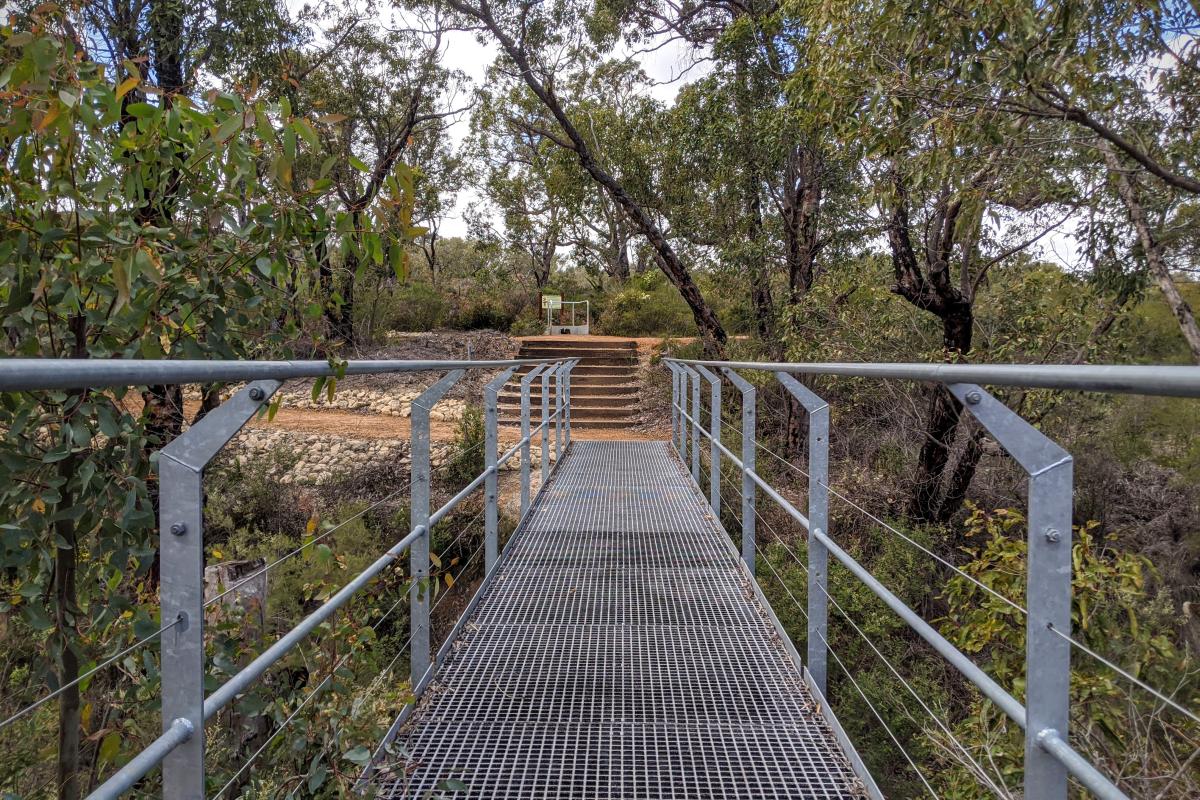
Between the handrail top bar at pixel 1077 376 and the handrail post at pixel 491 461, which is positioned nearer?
the handrail top bar at pixel 1077 376

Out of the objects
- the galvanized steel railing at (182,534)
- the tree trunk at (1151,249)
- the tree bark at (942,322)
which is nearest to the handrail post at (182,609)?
the galvanized steel railing at (182,534)

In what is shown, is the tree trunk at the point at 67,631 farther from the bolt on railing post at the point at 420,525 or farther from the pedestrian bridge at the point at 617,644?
the bolt on railing post at the point at 420,525

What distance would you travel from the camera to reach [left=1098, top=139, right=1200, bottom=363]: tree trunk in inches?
215

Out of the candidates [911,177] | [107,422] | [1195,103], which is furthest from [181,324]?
[1195,103]

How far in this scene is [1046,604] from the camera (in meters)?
1.22

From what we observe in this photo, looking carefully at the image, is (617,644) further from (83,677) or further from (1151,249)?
(1151,249)

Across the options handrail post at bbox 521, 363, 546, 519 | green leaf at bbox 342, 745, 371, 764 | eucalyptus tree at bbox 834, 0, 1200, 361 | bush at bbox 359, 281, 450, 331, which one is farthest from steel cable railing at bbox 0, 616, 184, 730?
bush at bbox 359, 281, 450, 331

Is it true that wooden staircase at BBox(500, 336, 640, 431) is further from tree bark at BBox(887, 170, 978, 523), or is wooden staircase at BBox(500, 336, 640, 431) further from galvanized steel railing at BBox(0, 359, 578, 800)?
galvanized steel railing at BBox(0, 359, 578, 800)

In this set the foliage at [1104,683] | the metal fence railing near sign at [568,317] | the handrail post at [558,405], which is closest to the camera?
the foliage at [1104,683]

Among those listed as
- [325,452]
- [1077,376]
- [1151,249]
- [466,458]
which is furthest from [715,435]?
[325,452]

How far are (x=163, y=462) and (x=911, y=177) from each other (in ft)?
18.6

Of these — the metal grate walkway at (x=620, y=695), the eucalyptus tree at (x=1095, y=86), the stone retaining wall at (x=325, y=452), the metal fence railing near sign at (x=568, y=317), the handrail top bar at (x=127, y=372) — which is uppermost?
the eucalyptus tree at (x=1095, y=86)

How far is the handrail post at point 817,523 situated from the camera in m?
2.59

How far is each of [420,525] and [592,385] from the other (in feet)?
39.9
